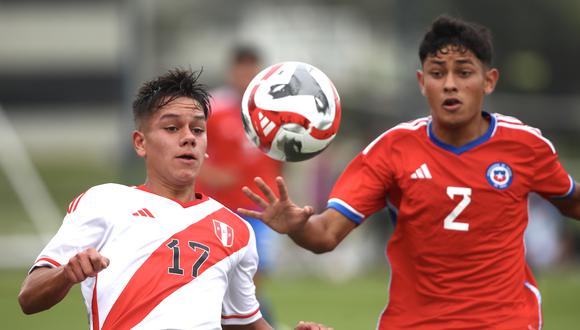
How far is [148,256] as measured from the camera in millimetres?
4328

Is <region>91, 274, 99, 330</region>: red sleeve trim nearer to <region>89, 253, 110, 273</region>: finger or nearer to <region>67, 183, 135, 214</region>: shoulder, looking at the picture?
<region>67, 183, 135, 214</region>: shoulder

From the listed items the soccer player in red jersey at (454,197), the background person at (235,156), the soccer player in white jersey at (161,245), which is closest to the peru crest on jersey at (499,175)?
the soccer player in red jersey at (454,197)

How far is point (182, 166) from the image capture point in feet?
14.8

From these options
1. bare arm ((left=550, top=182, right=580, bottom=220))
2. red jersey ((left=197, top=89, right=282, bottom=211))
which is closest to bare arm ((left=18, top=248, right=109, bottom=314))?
bare arm ((left=550, top=182, right=580, bottom=220))

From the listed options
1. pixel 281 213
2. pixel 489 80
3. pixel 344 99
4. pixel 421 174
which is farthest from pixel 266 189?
pixel 344 99

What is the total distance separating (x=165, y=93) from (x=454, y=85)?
57.0 inches

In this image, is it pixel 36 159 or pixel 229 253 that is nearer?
pixel 229 253

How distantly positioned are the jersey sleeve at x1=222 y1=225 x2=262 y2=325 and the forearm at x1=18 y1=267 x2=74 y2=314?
840 millimetres

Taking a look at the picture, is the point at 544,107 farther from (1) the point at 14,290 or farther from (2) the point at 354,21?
(1) the point at 14,290

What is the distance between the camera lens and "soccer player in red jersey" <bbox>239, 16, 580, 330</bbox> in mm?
5062

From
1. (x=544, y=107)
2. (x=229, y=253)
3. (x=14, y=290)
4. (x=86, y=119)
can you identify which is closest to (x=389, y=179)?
(x=229, y=253)

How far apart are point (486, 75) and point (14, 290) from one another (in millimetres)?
8447

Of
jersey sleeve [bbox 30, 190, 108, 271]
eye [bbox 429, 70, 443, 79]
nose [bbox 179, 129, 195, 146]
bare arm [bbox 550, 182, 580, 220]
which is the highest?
eye [bbox 429, 70, 443, 79]

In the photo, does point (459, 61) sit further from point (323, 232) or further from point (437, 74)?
point (323, 232)
